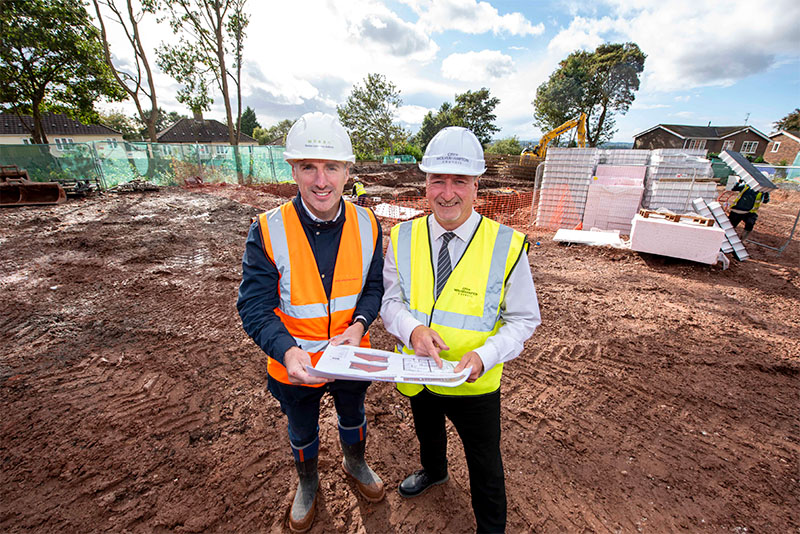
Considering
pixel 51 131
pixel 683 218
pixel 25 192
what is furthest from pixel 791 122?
pixel 51 131

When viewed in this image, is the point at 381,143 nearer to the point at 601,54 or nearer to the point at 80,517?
the point at 601,54

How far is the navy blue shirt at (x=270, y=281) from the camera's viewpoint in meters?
1.75

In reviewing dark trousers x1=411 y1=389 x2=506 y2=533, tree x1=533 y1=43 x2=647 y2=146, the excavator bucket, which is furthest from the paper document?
tree x1=533 y1=43 x2=647 y2=146

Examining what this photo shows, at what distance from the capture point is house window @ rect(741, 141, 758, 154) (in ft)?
130

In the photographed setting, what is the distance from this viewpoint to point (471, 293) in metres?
1.73

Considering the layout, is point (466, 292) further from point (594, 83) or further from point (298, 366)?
point (594, 83)

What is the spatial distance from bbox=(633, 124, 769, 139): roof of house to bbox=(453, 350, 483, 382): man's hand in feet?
178

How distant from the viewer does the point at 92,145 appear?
50.4 feet

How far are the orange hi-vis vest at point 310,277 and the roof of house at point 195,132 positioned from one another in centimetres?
5319

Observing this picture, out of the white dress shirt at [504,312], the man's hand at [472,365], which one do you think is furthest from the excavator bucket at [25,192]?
the man's hand at [472,365]

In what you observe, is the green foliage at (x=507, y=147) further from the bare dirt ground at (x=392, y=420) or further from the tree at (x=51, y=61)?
the bare dirt ground at (x=392, y=420)

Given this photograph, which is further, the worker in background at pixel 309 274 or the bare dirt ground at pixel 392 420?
the bare dirt ground at pixel 392 420

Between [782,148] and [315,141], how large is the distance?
2289 inches

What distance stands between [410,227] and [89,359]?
439 centimetres
